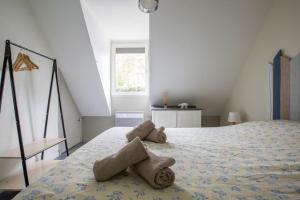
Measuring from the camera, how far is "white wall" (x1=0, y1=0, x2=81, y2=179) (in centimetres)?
203

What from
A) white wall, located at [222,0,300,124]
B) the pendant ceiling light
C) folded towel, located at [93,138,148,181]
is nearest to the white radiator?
white wall, located at [222,0,300,124]

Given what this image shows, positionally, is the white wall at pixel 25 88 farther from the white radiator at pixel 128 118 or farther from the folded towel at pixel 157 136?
the folded towel at pixel 157 136

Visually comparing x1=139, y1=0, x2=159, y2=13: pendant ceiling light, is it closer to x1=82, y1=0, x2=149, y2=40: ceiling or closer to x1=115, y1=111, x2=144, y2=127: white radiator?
x1=82, y1=0, x2=149, y2=40: ceiling

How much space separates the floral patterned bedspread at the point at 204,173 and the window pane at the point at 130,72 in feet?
7.84

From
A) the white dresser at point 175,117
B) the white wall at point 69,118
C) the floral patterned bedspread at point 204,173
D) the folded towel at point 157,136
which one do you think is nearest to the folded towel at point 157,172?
the floral patterned bedspread at point 204,173

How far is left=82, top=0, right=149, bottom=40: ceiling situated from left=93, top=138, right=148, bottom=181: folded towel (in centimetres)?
215

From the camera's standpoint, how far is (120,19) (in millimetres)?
3035

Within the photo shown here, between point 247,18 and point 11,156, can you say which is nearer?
point 11,156

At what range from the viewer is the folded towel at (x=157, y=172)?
935mm

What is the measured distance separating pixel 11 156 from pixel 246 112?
3.40 m

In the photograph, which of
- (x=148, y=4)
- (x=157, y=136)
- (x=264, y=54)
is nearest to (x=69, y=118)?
(x=157, y=136)

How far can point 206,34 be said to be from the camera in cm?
289

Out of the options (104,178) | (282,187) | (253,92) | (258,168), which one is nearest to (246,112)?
(253,92)

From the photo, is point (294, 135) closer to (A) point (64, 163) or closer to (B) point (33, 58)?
(A) point (64, 163)
